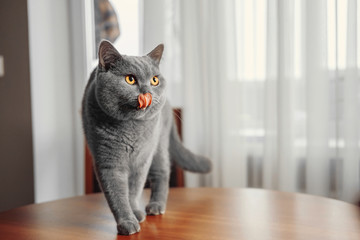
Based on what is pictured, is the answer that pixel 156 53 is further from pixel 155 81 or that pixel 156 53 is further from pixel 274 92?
pixel 274 92

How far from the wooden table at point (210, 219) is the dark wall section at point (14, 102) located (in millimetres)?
754

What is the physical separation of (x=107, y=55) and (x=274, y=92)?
104cm

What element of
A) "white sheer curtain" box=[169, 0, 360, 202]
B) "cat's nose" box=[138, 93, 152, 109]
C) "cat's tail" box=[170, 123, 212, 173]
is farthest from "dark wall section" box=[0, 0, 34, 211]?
"cat's nose" box=[138, 93, 152, 109]

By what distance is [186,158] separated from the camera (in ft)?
3.90

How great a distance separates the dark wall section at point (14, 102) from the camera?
5.66 ft

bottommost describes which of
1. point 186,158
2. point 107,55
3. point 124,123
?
point 186,158

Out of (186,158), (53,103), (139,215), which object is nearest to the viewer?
(139,215)

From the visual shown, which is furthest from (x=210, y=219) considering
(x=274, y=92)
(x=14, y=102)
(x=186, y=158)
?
(x=14, y=102)

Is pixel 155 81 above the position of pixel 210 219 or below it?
above

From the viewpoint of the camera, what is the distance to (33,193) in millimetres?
1794

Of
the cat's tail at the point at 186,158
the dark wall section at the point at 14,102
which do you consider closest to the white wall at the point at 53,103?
the dark wall section at the point at 14,102

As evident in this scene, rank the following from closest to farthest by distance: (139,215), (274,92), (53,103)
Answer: (139,215) < (274,92) < (53,103)

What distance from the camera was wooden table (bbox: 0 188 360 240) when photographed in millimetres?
830

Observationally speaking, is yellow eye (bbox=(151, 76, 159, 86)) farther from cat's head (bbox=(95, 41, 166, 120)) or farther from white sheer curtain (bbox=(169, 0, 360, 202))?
white sheer curtain (bbox=(169, 0, 360, 202))
